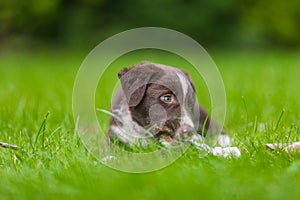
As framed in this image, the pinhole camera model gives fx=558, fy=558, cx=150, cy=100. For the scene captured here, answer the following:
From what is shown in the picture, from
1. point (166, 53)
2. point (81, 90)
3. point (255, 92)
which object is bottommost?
point (166, 53)

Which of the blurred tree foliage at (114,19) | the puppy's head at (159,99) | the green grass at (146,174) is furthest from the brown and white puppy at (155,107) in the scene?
the blurred tree foliage at (114,19)

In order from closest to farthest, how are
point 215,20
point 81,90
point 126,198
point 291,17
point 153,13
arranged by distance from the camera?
point 126,198 < point 81,90 < point 153,13 < point 215,20 < point 291,17

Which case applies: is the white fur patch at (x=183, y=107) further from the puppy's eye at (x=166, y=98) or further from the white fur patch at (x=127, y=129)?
the white fur patch at (x=127, y=129)

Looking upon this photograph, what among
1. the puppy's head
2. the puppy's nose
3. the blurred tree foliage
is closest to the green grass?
the puppy's nose

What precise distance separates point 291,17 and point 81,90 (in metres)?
15.8

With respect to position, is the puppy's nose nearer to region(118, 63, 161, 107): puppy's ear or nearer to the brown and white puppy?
the brown and white puppy

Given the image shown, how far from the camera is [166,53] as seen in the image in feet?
50.6

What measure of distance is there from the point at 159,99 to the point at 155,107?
0.07 meters

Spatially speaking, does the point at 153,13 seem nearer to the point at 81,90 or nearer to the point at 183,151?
the point at 81,90

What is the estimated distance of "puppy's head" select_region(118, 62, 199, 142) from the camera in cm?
403

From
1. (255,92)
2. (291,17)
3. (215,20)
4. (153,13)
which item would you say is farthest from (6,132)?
(291,17)

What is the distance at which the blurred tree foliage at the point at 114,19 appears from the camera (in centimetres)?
1691

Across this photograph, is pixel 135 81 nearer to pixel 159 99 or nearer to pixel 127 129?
pixel 159 99

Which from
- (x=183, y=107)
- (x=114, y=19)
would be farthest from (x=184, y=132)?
(x=114, y=19)
